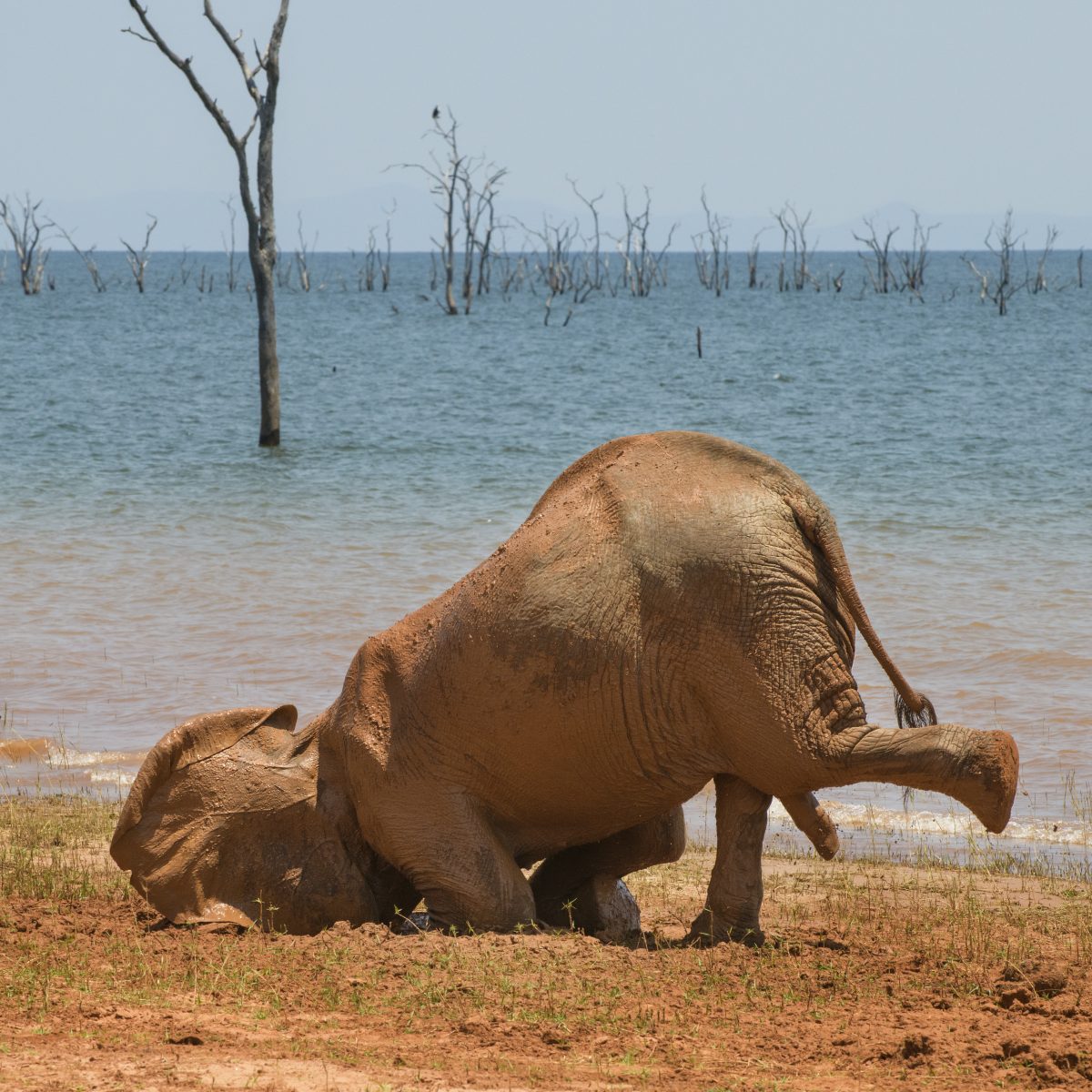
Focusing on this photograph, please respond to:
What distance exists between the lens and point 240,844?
5.54 m

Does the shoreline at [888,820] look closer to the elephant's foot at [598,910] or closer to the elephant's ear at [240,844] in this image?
the elephant's foot at [598,910]

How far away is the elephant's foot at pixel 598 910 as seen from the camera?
221 inches

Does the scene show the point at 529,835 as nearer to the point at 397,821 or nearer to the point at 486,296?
the point at 397,821

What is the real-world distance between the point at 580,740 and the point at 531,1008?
94 centimetres

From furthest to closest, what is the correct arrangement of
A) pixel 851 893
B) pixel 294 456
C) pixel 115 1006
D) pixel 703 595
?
pixel 294 456 → pixel 851 893 → pixel 703 595 → pixel 115 1006

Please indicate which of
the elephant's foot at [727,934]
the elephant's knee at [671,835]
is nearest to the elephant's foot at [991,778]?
the elephant's foot at [727,934]

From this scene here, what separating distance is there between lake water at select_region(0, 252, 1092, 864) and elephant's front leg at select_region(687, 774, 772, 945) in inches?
134

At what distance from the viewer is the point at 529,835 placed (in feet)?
17.7

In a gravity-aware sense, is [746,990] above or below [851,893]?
above

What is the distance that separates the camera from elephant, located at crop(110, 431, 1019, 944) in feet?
15.7

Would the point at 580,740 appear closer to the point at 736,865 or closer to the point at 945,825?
the point at 736,865

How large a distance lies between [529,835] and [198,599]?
30.2 feet

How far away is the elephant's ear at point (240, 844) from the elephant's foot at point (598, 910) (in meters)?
0.68

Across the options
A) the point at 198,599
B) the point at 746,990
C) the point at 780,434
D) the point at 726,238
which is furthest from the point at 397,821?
the point at 726,238
